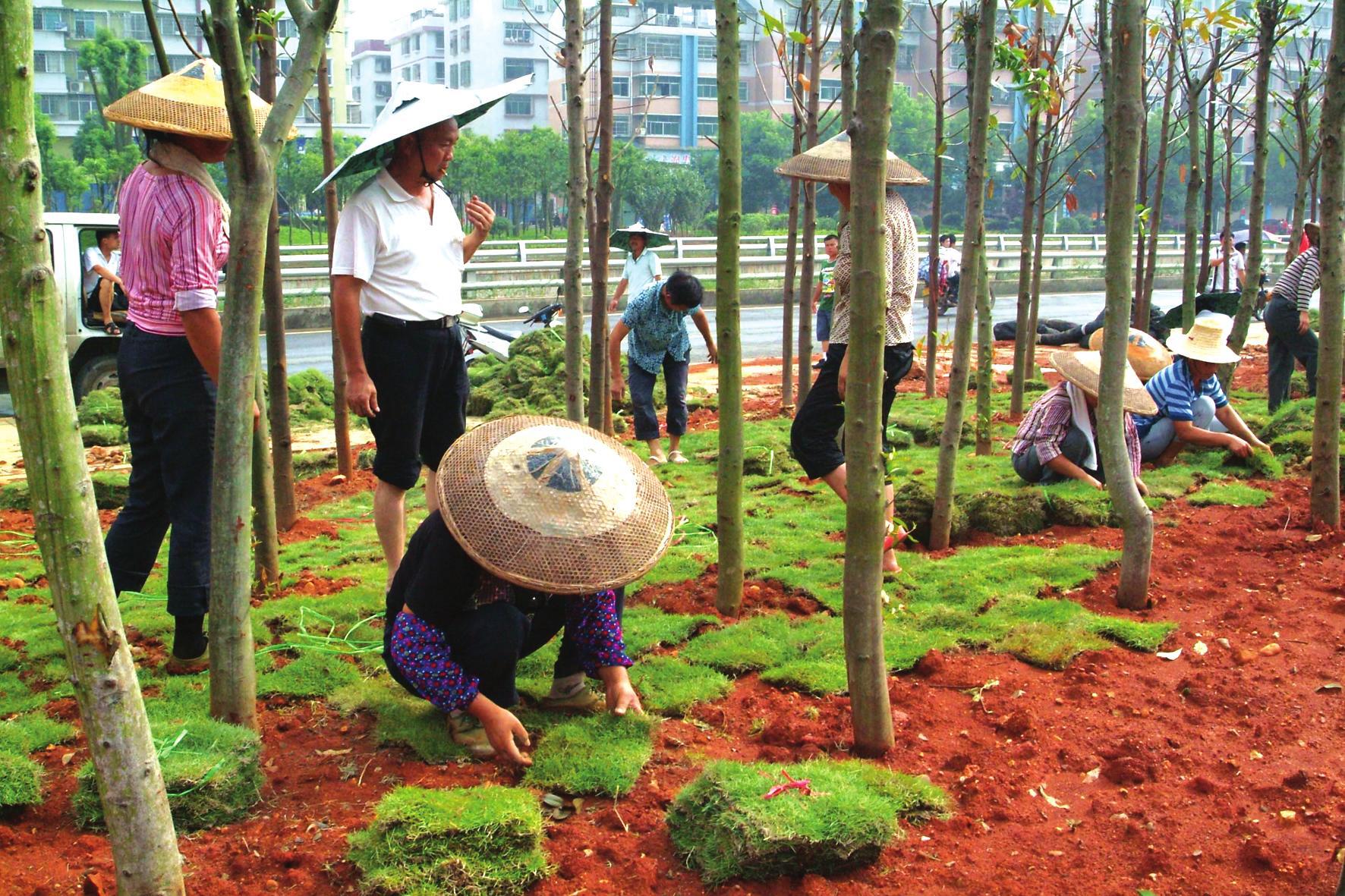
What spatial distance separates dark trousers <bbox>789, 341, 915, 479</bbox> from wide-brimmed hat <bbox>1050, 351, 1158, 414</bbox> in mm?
1612

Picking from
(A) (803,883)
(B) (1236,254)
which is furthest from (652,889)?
(B) (1236,254)

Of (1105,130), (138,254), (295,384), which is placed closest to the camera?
(138,254)

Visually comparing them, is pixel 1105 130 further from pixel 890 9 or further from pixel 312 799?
pixel 312 799

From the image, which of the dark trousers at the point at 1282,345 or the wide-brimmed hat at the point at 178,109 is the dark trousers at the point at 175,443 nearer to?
the wide-brimmed hat at the point at 178,109

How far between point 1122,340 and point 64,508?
12.4 ft

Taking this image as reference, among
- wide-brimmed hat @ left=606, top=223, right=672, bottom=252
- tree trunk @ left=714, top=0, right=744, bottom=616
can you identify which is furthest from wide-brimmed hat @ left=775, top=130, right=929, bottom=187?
wide-brimmed hat @ left=606, top=223, right=672, bottom=252

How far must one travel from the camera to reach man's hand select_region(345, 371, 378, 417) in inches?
164

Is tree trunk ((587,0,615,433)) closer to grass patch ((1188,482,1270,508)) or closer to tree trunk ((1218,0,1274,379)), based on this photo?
grass patch ((1188,482,1270,508))

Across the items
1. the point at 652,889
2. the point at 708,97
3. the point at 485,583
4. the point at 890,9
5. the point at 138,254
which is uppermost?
the point at 708,97

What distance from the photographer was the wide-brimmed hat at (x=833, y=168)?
5102mm

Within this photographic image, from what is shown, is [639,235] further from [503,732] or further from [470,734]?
[503,732]

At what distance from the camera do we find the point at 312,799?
331cm

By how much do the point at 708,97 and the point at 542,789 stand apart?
70434 millimetres

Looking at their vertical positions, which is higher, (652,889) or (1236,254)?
(1236,254)
